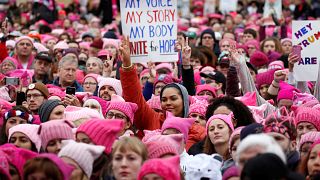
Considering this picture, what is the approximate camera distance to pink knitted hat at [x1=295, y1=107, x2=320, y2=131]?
11008 mm

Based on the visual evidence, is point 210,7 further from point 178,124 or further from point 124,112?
point 178,124

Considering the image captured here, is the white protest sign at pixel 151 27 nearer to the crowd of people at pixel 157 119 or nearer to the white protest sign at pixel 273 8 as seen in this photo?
the crowd of people at pixel 157 119

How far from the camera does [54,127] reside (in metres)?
9.56

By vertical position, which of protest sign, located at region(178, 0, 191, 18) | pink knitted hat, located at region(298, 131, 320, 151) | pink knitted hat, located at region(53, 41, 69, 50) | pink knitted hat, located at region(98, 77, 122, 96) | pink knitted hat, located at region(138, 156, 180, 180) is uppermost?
protest sign, located at region(178, 0, 191, 18)

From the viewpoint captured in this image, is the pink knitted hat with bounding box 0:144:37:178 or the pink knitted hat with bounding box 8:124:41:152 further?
the pink knitted hat with bounding box 8:124:41:152

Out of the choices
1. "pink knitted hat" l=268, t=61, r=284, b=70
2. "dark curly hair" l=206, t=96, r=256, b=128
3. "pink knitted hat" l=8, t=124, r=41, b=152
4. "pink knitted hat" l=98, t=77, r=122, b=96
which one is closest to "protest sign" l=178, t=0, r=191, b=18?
"pink knitted hat" l=268, t=61, r=284, b=70

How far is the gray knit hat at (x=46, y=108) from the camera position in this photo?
440 inches

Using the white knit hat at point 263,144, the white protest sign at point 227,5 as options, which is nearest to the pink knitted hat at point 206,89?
the white knit hat at point 263,144

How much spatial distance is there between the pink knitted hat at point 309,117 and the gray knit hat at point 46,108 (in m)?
2.28

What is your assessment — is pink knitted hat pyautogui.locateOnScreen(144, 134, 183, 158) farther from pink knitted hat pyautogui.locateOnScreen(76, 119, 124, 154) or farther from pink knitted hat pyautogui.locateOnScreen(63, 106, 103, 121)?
pink knitted hat pyautogui.locateOnScreen(63, 106, 103, 121)

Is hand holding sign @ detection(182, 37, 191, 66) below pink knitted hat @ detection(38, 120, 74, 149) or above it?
above

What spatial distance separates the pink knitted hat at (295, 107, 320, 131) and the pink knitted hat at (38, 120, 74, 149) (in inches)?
97.1

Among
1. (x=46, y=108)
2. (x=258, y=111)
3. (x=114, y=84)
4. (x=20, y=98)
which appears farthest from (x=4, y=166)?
(x=114, y=84)

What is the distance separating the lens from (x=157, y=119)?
11.5 m
